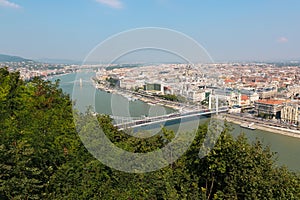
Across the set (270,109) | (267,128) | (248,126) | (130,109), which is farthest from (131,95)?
(270,109)

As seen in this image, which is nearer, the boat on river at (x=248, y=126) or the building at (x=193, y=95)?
the building at (x=193, y=95)

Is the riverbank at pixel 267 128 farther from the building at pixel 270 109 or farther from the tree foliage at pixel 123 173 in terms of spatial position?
the tree foliage at pixel 123 173

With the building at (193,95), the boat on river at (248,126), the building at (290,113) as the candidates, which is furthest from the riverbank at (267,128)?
the building at (193,95)

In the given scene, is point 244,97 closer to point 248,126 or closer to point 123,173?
point 248,126

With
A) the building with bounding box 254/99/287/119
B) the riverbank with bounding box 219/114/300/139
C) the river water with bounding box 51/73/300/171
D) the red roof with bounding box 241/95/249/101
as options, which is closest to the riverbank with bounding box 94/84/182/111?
the river water with bounding box 51/73/300/171

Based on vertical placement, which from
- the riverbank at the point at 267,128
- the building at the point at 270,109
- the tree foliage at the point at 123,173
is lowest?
the riverbank at the point at 267,128

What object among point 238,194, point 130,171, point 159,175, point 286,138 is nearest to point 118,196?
point 130,171
